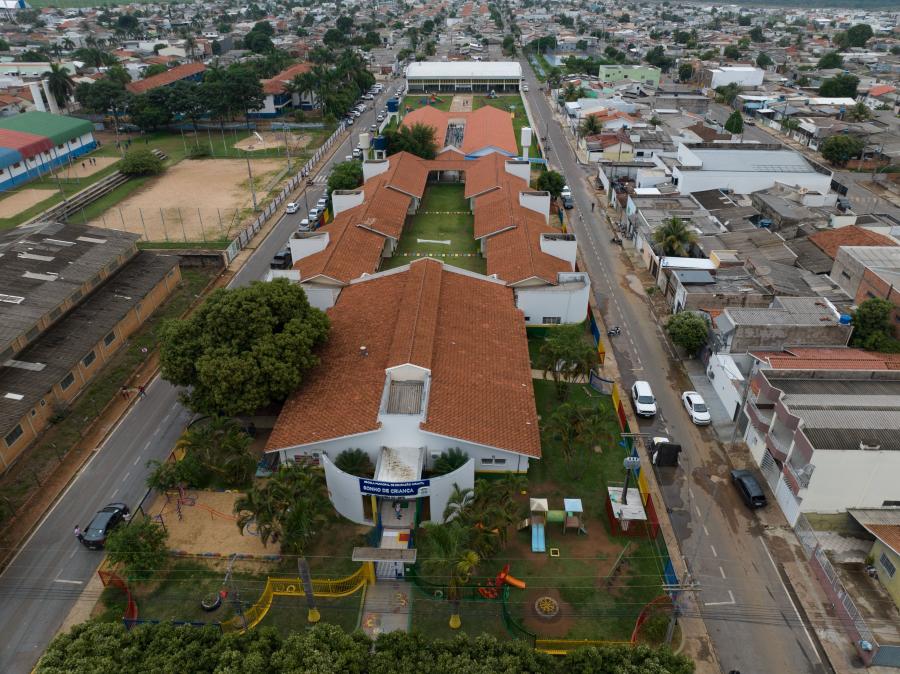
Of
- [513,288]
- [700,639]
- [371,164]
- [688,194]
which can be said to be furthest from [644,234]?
[700,639]

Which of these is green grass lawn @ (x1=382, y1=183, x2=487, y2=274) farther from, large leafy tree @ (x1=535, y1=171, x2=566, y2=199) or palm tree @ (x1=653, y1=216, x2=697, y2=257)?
palm tree @ (x1=653, y1=216, x2=697, y2=257)

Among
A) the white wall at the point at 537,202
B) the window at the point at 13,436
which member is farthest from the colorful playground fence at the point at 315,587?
the white wall at the point at 537,202

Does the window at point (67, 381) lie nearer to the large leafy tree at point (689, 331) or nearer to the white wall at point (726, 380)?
the large leafy tree at point (689, 331)

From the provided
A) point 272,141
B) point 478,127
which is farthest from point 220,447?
point 272,141

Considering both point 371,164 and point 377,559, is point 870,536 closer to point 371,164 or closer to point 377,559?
point 377,559

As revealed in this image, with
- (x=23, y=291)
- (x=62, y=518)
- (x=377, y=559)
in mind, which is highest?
(x=23, y=291)
